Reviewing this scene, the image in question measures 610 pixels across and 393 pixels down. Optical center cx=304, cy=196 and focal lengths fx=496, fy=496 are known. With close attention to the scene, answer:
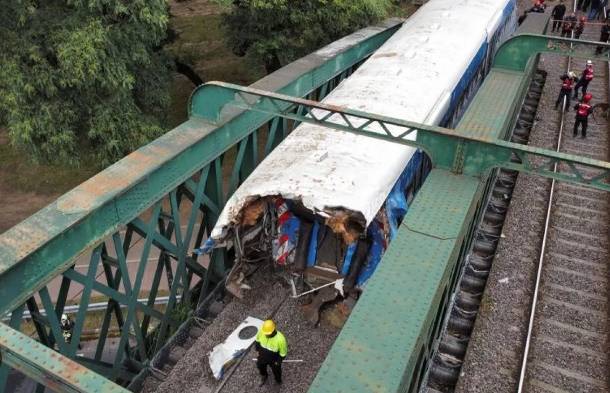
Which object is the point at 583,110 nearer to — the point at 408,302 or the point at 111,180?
the point at 408,302

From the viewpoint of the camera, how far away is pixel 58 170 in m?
23.7

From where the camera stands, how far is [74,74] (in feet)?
44.2

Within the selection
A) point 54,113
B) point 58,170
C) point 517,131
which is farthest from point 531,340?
point 58,170

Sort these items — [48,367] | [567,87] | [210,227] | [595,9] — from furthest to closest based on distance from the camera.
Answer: [595,9] → [567,87] → [210,227] → [48,367]

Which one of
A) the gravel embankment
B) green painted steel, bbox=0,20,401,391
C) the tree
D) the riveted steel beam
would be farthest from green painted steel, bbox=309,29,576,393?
the tree

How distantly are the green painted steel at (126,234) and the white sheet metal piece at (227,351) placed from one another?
1682 mm

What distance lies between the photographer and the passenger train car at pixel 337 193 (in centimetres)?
812

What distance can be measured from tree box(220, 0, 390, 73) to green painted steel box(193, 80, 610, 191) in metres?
8.13

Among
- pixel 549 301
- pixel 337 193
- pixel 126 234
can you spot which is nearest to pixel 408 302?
pixel 337 193

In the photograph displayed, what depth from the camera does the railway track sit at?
7.61 m

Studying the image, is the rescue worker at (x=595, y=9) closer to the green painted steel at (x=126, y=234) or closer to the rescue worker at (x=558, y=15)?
the rescue worker at (x=558, y=15)

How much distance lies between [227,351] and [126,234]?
3.06 m

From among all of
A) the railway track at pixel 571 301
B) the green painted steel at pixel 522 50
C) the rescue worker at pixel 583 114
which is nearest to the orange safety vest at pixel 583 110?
the rescue worker at pixel 583 114

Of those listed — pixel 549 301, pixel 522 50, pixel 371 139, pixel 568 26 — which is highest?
pixel 522 50
